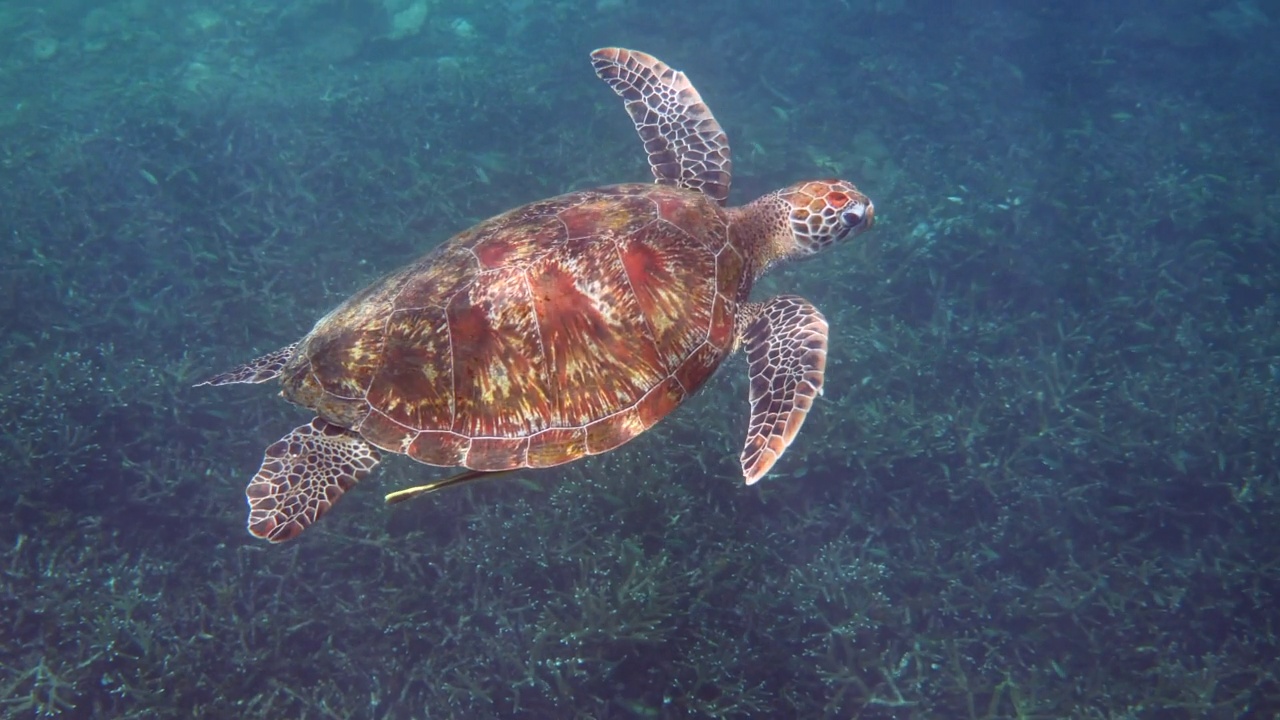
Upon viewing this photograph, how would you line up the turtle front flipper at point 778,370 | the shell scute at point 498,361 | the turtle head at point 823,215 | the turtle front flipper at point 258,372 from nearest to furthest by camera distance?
the shell scute at point 498,361 → the turtle front flipper at point 778,370 → the turtle front flipper at point 258,372 → the turtle head at point 823,215

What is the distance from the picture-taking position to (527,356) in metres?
3.00

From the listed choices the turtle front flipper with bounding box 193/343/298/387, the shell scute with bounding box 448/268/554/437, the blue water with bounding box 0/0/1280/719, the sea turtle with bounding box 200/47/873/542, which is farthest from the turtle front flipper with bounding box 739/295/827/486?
the turtle front flipper with bounding box 193/343/298/387

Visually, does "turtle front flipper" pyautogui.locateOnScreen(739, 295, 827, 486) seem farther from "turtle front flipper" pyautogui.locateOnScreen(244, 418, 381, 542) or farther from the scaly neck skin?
"turtle front flipper" pyautogui.locateOnScreen(244, 418, 381, 542)

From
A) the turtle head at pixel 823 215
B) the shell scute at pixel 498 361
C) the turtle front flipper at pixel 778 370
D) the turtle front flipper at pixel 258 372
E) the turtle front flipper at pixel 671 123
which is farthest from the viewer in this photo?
the turtle front flipper at pixel 671 123

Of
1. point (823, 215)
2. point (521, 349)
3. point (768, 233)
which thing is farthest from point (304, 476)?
point (823, 215)

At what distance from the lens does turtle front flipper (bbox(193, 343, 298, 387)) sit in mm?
3516

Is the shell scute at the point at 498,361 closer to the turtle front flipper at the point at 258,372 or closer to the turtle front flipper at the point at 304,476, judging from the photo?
the turtle front flipper at the point at 304,476

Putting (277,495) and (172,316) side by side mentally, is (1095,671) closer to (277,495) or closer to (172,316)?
(277,495)

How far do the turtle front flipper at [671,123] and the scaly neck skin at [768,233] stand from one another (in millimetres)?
435

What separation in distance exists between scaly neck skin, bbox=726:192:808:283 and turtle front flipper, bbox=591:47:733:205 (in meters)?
0.43

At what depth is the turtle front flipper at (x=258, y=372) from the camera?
3.52m

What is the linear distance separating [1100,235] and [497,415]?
7.37 meters

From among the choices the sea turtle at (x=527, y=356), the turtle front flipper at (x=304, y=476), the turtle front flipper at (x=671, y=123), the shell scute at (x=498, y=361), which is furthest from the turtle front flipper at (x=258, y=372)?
the turtle front flipper at (x=671, y=123)

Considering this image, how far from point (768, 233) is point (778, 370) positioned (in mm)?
1198
